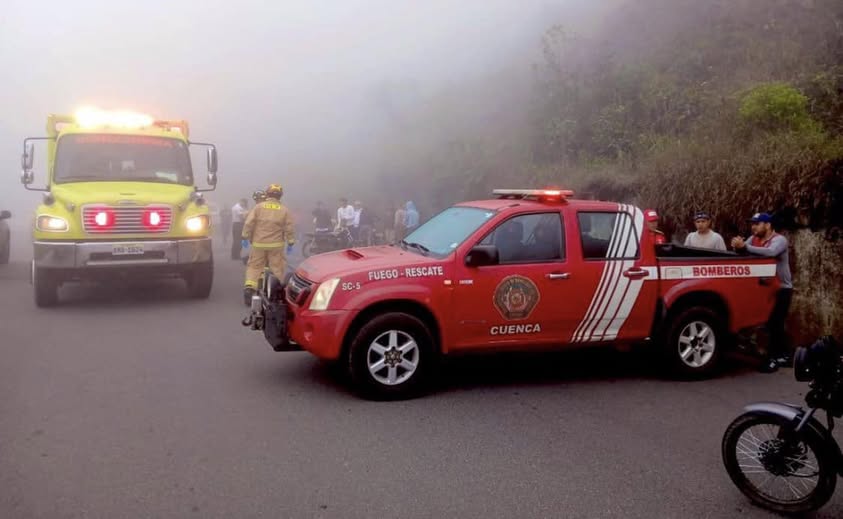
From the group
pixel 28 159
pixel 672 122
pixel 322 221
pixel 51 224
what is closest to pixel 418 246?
pixel 51 224

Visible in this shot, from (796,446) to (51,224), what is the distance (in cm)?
919

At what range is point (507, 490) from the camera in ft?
14.2

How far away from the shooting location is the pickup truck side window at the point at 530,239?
254 inches

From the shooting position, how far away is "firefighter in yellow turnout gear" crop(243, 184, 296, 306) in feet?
33.4

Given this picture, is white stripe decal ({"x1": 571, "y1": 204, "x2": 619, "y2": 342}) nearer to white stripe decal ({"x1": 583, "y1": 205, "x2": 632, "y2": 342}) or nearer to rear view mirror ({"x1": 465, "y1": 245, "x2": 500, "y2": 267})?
white stripe decal ({"x1": 583, "y1": 205, "x2": 632, "y2": 342})

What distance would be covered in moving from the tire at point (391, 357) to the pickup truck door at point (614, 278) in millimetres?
1409

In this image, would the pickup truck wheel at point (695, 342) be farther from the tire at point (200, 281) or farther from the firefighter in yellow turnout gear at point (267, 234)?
the tire at point (200, 281)

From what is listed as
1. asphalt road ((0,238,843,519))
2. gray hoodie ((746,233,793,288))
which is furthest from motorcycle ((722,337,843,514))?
gray hoodie ((746,233,793,288))

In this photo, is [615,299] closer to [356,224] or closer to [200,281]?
[200,281]

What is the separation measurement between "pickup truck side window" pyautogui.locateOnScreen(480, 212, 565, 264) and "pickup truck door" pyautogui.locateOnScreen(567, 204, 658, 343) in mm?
214

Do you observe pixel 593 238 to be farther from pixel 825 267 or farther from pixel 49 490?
pixel 49 490

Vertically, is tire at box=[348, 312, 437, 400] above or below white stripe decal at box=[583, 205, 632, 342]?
below

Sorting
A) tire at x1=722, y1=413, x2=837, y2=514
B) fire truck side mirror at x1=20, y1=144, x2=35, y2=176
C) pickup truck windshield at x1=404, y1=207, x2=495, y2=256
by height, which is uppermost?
fire truck side mirror at x1=20, y1=144, x2=35, y2=176

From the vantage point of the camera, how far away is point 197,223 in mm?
10539
